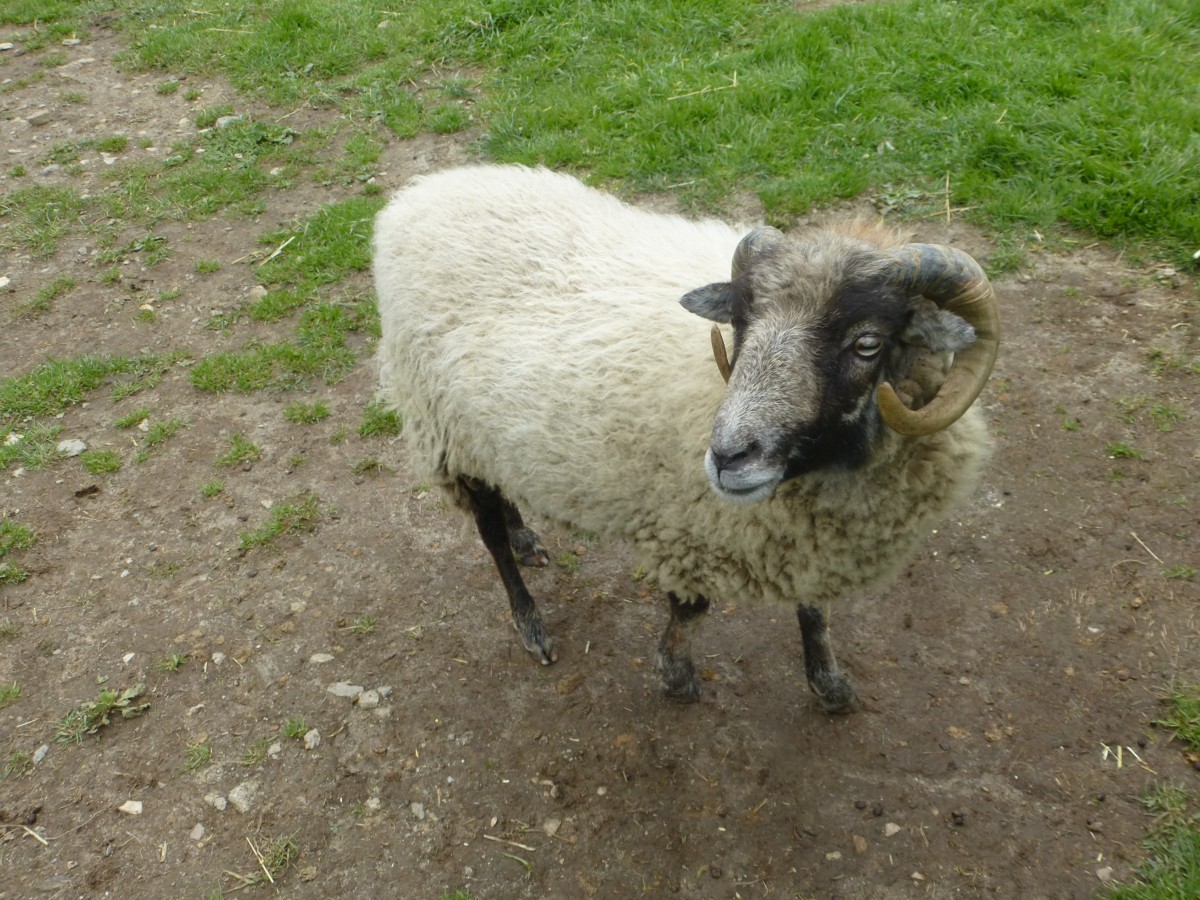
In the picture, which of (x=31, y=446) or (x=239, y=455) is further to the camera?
(x=31, y=446)

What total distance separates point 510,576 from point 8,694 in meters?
2.67

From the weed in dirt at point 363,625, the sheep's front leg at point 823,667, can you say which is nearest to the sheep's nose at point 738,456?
the sheep's front leg at point 823,667

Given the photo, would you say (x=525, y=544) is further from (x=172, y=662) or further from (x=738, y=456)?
(x=738, y=456)

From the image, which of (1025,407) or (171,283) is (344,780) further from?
(171,283)

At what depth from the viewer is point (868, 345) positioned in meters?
2.81

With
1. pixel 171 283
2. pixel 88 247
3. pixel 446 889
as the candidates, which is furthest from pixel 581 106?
pixel 446 889

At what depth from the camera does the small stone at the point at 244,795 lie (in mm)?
3977

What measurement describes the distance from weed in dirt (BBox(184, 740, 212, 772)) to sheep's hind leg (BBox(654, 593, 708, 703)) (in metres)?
2.21

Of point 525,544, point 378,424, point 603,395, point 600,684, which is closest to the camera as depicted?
point 603,395

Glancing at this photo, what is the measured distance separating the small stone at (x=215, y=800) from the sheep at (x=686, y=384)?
1578 millimetres

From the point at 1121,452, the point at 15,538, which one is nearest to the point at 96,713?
the point at 15,538

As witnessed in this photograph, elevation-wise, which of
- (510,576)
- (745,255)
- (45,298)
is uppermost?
(745,255)

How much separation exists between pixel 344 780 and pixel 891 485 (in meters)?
2.80

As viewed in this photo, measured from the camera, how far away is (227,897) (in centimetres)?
367
